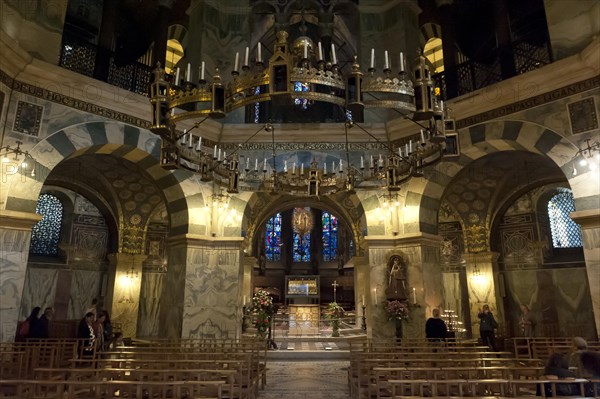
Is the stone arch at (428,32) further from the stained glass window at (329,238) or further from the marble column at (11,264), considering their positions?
the stained glass window at (329,238)

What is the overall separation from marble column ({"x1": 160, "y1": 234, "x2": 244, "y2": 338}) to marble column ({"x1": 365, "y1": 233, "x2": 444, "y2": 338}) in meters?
3.35

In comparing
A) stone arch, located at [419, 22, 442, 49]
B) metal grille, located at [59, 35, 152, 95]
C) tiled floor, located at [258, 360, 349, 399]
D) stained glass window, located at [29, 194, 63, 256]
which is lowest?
tiled floor, located at [258, 360, 349, 399]

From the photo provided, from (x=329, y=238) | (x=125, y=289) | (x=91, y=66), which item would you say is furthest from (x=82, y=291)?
(x=329, y=238)

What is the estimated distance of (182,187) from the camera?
432 inches

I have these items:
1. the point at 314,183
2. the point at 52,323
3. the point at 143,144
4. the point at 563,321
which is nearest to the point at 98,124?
the point at 143,144

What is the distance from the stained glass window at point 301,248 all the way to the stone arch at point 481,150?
16.9 m

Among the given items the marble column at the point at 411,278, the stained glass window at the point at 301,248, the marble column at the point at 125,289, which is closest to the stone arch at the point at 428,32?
the marble column at the point at 411,278

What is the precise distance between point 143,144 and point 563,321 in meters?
12.2

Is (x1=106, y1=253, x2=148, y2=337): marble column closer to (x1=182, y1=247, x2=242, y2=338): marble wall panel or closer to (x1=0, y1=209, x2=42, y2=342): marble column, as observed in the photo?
(x1=182, y1=247, x2=242, y2=338): marble wall panel

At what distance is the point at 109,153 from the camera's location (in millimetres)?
10500

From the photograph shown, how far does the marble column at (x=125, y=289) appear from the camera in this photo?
13848mm

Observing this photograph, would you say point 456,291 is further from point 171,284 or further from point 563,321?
point 171,284

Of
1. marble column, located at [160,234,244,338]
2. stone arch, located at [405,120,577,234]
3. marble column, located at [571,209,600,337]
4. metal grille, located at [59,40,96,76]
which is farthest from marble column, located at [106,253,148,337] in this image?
marble column, located at [571,209,600,337]

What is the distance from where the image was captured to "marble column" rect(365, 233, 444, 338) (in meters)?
10.5
